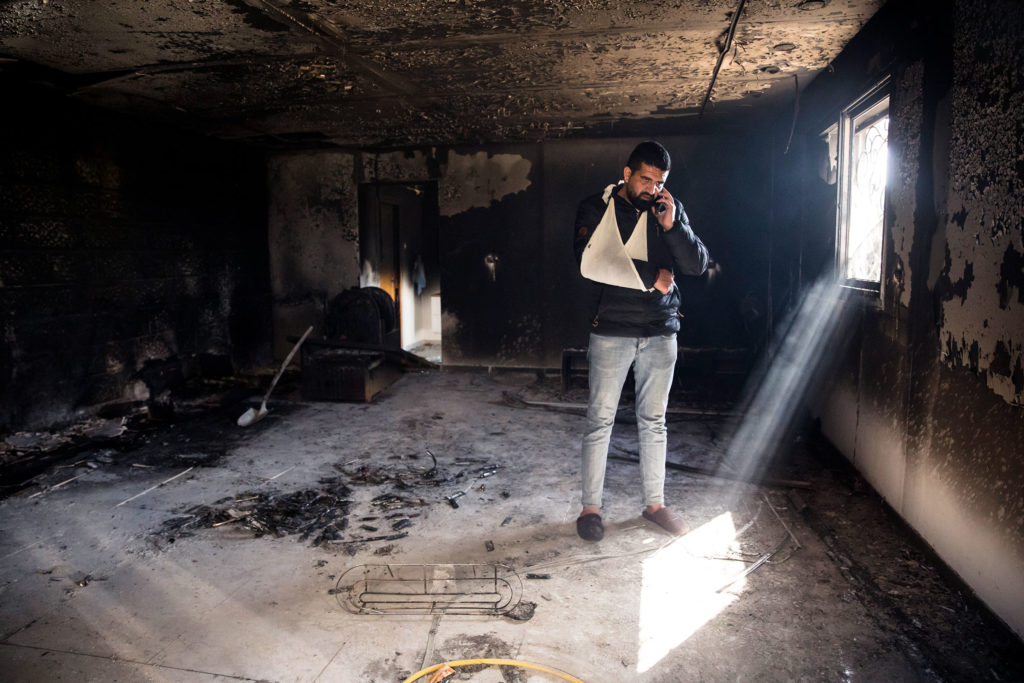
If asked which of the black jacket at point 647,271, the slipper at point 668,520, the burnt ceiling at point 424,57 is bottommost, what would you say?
the slipper at point 668,520

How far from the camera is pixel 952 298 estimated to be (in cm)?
254

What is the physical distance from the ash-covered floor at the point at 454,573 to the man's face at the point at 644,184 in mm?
1604

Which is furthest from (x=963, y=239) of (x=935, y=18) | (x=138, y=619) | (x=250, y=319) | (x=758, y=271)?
(x=250, y=319)

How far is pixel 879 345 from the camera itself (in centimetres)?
339

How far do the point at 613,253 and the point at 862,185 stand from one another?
233cm

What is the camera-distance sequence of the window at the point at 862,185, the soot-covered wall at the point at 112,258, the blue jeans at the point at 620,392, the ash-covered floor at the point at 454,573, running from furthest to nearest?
the soot-covered wall at the point at 112,258 → the window at the point at 862,185 → the blue jeans at the point at 620,392 → the ash-covered floor at the point at 454,573

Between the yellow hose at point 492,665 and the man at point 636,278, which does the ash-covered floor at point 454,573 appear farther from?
the man at point 636,278

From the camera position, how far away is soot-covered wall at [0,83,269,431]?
4.67 m

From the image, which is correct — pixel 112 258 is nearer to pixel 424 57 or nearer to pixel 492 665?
pixel 424 57

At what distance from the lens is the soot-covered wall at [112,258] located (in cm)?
467

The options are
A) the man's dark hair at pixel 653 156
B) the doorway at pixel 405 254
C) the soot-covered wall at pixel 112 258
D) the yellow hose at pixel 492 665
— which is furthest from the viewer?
the doorway at pixel 405 254

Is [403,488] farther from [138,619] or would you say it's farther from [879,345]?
[879,345]

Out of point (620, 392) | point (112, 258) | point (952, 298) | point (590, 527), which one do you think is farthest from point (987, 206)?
point (112, 258)

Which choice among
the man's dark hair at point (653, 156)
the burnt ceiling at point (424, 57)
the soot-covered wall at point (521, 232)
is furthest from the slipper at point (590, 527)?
the soot-covered wall at point (521, 232)
